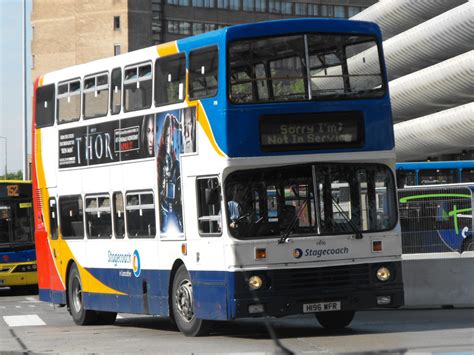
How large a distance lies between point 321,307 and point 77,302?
6.84m

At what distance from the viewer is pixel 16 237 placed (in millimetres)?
33062

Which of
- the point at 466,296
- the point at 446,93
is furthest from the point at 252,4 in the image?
the point at 466,296

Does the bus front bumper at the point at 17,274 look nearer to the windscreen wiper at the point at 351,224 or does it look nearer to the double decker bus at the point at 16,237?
the double decker bus at the point at 16,237

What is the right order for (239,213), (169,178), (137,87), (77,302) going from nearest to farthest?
1. (239,213)
2. (169,178)
3. (137,87)
4. (77,302)

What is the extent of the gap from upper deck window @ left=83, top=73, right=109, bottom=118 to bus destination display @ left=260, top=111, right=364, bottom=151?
14.7 ft

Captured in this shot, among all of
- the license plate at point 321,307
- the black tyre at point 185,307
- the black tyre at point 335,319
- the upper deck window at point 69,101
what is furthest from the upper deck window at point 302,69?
the upper deck window at point 69,101

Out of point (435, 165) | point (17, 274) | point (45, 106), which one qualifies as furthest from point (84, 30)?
point (45, 106)

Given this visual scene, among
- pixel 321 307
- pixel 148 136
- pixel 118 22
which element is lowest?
pixel 321 307

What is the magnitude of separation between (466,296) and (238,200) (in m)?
6.50

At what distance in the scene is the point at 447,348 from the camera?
1430cm

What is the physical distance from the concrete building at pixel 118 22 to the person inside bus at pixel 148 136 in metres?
91.4

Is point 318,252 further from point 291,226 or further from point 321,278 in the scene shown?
point 291,226

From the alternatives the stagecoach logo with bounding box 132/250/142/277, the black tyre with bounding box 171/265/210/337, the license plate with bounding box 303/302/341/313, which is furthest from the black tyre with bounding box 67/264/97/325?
the license plate with bounding box 303/302/341/313

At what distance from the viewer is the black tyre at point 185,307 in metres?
17.3
